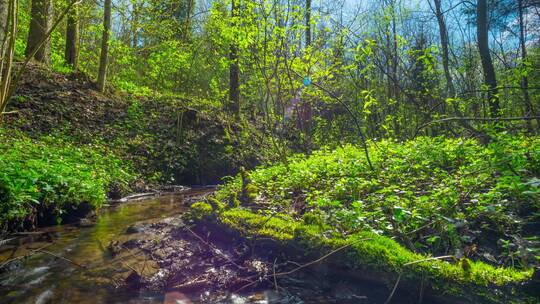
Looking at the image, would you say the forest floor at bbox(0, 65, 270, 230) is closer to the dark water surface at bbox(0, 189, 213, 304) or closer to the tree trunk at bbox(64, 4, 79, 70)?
the dark water surface at bbox(0, 189, 213, 304)

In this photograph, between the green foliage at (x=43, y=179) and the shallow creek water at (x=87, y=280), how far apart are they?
45cm

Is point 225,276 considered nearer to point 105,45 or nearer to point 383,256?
point 383,256

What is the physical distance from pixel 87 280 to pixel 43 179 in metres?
2.82

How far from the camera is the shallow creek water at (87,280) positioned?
139 inches

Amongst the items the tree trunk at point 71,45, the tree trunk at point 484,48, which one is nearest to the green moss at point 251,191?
the tree trunk at point 484,48

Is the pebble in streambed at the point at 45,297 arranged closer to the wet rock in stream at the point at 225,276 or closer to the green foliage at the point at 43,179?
the wet rock in stream at the point at 225,276

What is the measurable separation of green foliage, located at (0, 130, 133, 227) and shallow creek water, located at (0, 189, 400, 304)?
454 mm

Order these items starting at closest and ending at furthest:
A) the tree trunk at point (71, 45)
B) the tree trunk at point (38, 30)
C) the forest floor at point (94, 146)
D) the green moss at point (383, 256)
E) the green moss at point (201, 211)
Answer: the green moss at point (383, 256), the green moss at point (201, 211), the forest floor at point (94, 146), the tree trunk at point (38, 30), the tree trunk at point (71, 45)

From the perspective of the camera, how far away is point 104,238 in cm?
557

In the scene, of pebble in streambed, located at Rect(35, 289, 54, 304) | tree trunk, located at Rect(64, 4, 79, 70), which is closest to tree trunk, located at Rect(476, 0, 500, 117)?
pebble in streambed, located at Rect(35, 289, 54, 304)

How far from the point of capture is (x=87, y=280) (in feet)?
13.1

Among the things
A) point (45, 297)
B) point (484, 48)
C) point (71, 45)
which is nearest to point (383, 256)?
point (45, 297)

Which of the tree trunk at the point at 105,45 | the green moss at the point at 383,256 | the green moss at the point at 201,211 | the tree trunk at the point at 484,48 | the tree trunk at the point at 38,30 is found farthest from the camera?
the tree trunk at the point at 105,45

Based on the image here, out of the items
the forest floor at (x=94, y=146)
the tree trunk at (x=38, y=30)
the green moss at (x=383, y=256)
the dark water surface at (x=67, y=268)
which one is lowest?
the dark water surface at (x=67, y=268)
